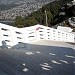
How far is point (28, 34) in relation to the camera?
1014 centimetres

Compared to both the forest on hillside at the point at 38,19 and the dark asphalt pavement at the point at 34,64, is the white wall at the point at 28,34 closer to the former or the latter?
the dark asphalt pavement at the point at 34,64

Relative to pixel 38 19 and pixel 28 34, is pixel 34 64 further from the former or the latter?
pixel 38 19

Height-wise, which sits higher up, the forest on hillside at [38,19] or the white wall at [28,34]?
the white wall at [28,34]

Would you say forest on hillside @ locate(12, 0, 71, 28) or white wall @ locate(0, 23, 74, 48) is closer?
white wall @ locate(0, 23, 74, 48)

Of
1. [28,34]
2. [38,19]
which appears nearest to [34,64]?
[28,34]

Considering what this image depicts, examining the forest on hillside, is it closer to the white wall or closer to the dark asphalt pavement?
the white wall

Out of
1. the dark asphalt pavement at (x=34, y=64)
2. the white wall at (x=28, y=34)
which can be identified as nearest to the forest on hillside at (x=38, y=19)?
the white wall at (x=28, y=34)

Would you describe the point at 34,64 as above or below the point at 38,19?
above

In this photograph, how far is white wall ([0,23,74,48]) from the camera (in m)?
7.52

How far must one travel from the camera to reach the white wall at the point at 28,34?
752cm

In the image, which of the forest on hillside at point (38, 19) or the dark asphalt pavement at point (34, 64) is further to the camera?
the forest on hillside at point (38, 19)

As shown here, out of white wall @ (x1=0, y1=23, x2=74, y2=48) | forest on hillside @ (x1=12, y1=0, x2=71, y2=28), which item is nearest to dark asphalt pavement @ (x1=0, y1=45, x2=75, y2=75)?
white wall @ (x1=0, y1=23, x2=74, y2=48)

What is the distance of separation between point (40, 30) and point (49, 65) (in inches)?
A: 233

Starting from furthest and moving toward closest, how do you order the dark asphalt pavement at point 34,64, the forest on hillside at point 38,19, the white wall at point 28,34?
A: the forest on hillside at point 38,19 < the white wall at point 28,34 < the dark asphalt pavement at point 34,64
